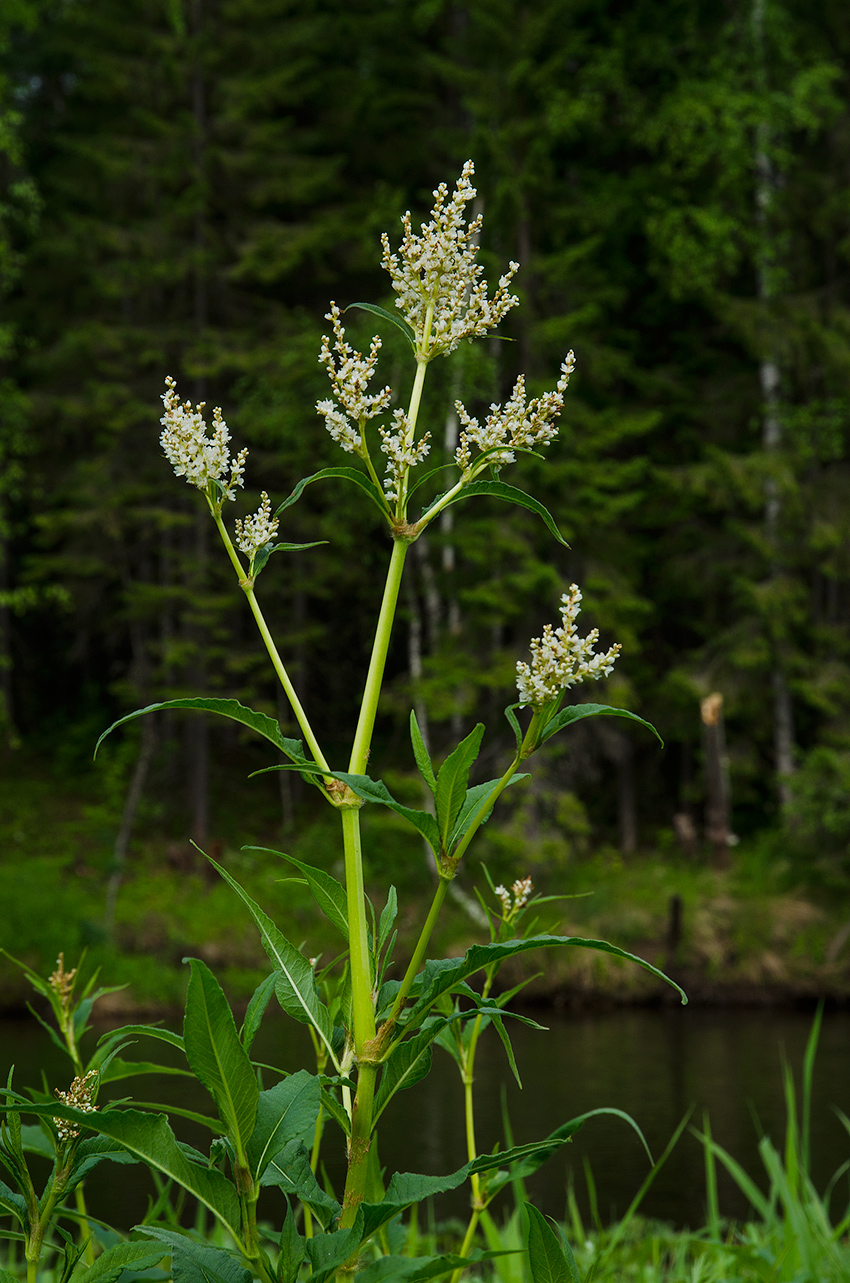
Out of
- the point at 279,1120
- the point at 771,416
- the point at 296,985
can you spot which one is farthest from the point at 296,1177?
the point at 771,416

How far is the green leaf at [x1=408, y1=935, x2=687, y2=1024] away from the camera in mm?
1009

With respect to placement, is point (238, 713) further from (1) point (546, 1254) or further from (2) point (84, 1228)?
(2) point (84, 1228)

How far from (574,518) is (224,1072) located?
12776 mm

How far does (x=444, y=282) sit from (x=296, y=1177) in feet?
3.03

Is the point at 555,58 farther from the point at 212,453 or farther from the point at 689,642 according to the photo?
the point at 212,453

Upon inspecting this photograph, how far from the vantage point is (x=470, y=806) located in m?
1.22

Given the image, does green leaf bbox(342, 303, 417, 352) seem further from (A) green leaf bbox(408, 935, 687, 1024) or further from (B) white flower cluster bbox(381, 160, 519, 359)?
(A) green leaf bbox(408, 935, 687, 1024)

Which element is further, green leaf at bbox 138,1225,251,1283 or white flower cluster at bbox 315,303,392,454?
white flower cluster at bbox 315,303,392,454

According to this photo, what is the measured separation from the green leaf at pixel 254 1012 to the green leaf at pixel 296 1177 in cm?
11

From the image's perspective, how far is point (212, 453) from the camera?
48.7 inches

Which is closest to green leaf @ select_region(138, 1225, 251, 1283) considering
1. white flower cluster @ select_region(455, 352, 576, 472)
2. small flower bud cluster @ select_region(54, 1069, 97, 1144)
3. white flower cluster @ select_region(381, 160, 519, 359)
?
small flower bud cluster @ select_region(54, 1069, 97, 1144)

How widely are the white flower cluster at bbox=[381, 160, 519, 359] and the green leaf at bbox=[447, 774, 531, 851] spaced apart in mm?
469

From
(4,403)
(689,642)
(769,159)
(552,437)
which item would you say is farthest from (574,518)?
(552,437)

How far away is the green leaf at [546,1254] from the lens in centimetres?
114
